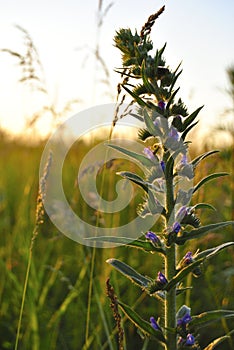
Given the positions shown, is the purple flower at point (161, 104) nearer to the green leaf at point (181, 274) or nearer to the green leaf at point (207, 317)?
the green leaf at point (181, 274)

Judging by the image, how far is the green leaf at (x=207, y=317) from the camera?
1.27m

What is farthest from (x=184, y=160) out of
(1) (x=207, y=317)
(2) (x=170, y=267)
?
(1) (x=207, y=317)

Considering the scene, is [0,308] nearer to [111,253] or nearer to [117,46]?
[111,253]

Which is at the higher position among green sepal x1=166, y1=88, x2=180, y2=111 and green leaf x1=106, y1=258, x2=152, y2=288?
green sepal x1=166, y1=88, x2=180, y2=111

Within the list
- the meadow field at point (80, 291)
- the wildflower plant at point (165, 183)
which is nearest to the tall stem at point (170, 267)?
the wildflower plant at point (165, 183)

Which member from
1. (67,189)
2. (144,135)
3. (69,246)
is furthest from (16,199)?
(144,135)

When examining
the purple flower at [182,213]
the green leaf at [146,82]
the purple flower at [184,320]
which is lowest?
the purple flower at [184,320]

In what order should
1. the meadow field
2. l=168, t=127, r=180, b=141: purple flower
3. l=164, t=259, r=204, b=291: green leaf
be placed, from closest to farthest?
l=164, t=259, r=204, b=291: green leaf < l=168, t=127, r=180, b=141: purple flower < the meadow field

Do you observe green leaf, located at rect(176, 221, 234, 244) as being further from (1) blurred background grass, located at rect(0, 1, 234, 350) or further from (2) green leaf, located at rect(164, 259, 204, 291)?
(1) blurred background grass, located at rect(0, 1, 234, 350)

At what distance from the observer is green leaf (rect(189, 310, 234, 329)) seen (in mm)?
1268

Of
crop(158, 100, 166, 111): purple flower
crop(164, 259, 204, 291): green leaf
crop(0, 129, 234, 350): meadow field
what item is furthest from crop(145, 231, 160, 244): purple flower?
crop(0, 129, 234, 350): meadow field

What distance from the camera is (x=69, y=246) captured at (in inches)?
129

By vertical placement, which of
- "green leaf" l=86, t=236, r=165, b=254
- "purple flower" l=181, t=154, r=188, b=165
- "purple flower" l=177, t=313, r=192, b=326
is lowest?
"purple flower" l=177, t=313, r=192, b=326

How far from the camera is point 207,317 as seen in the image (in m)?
1.31
